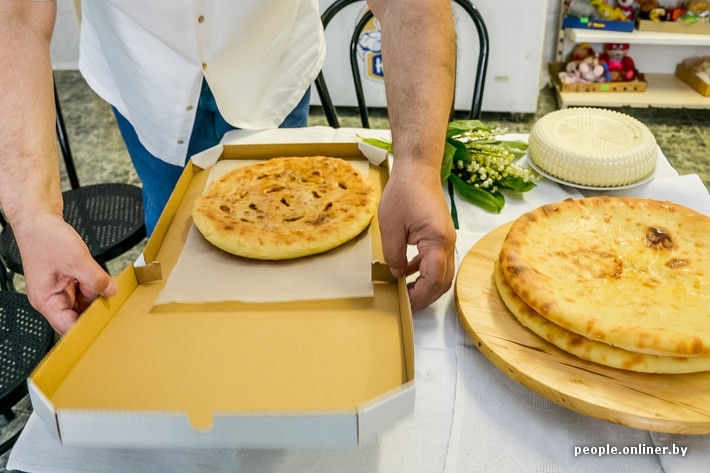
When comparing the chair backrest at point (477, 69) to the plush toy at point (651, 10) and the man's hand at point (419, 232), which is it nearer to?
the man's hand at point (419, 232)

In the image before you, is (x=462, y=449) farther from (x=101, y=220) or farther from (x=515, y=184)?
(x=101, y=220)

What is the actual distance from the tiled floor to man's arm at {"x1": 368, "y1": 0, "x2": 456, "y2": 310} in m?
1.96

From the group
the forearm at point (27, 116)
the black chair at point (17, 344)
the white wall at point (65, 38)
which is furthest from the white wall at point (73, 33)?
the black chair at point (17, 344)

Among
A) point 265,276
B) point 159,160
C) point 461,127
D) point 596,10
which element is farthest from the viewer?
point 596,10

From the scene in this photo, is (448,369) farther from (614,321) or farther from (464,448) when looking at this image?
(614,321)

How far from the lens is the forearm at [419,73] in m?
0.97

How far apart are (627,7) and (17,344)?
3.41m

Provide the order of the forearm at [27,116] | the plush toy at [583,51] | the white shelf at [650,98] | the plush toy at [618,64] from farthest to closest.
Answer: the plush toy at [583,51]
the plush toy at [618,64]
the white shelf at [650,98]
the forearm at [27,116]

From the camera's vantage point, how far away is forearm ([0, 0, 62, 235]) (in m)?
0.93

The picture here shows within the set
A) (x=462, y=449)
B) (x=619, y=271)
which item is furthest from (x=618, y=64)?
(x=462, y=449)

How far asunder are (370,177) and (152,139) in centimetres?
63

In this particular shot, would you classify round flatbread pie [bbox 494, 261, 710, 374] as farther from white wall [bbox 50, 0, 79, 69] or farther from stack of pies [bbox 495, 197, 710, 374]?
white wall [bbox 50, 0, 79, 69]

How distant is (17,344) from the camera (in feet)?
4.49

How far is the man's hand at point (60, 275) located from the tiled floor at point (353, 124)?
1859 mm
